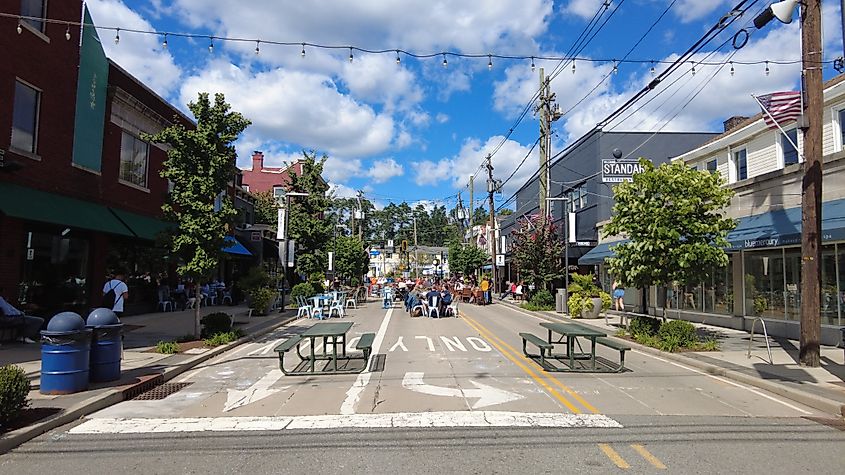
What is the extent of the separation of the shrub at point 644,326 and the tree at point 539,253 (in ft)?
44.2

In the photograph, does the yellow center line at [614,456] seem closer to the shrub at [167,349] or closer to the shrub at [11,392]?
the shrub at [11,392]

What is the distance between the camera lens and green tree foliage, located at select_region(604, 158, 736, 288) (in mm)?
14131

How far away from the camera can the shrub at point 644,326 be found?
15242 mm

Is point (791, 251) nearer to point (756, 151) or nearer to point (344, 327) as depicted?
point (756, 151)

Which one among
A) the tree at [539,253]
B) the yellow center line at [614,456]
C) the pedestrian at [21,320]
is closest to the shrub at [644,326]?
the yellow center line at [614,456]

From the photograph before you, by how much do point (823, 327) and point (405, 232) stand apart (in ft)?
405

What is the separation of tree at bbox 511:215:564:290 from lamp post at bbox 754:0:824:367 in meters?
17.8

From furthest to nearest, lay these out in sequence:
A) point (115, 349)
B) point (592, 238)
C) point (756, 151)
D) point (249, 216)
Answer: point (249, 216), point (592, 238), point (756, 151), point (115, 349)

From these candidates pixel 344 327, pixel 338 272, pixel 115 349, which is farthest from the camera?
pixel 338 272

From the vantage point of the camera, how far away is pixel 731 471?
212 inches

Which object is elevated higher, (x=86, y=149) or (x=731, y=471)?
(x=86, y=149)

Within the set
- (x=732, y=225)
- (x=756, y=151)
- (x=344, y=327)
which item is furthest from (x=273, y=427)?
(x=756, y=151)

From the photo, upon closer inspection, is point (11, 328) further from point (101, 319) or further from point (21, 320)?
point (101, 319)

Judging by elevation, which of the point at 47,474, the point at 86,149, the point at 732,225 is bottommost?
the point at 47,474
